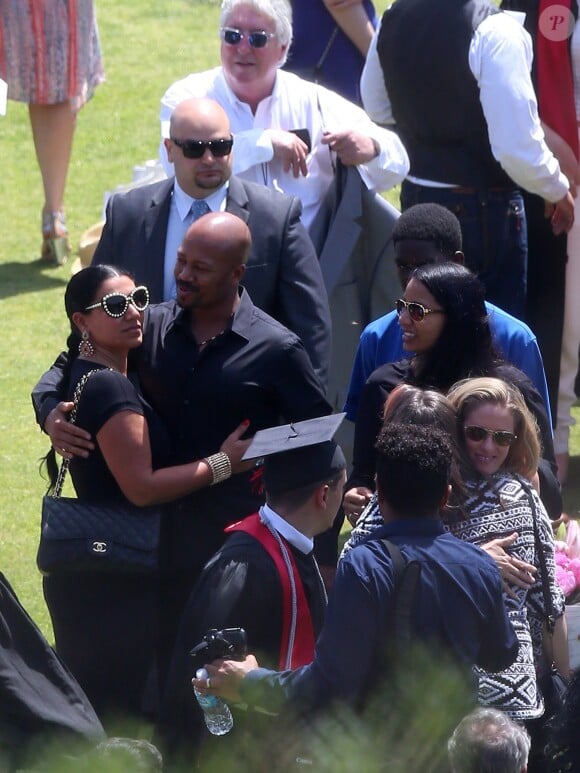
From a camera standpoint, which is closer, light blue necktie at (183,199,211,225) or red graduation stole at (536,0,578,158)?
light blue necktie at (183,199,211,225)

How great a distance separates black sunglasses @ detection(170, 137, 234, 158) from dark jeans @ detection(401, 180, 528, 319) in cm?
113

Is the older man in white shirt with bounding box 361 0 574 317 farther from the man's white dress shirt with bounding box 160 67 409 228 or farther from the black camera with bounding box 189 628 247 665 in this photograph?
the black camera with bounding box 189 628 247 665

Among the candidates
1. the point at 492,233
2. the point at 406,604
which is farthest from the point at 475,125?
the point at 406,604

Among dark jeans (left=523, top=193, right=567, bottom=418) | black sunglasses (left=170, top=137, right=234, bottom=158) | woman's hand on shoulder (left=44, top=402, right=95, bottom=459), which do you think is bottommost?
→ dark jeans (left=523, top=193, right=567, bottom=418)

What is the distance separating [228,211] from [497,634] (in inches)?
69.0

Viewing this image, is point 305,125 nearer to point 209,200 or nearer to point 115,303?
point 209,200

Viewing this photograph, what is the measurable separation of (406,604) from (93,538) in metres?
1.06

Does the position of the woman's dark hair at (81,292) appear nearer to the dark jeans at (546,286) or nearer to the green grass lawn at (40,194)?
the green grass lawn at (40,194)

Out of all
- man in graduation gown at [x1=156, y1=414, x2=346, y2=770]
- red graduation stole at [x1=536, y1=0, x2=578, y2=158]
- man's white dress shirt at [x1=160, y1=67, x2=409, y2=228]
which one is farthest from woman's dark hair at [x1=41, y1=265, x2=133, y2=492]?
red graduation stole at [x1=536, y1=0, x2=578, y2=158]

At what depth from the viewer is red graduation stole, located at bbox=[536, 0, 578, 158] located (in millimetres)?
5016

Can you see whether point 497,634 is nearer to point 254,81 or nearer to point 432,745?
point 432,745

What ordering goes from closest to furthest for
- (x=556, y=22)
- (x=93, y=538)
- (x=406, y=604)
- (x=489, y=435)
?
1. (x=406, y=604)
2. (x=489, y=435)
3. (x=93, y=538)
4. (x=556, y=22)

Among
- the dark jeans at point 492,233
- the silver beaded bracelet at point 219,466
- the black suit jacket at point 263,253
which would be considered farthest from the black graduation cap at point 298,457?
the dark jeans at point 492,233

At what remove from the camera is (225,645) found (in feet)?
8.34
